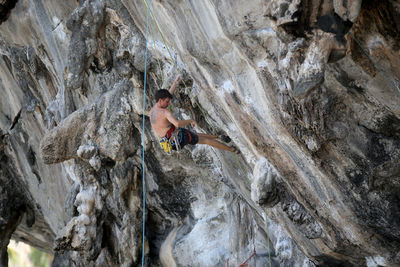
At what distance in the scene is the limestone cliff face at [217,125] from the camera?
413 centimetres

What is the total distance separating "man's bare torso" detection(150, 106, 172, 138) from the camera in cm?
568

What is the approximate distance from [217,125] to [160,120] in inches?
29.3

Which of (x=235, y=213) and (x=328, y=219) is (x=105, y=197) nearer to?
(x=235, y=213)

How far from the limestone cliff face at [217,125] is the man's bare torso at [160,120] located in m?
0.53

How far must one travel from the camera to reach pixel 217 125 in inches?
241

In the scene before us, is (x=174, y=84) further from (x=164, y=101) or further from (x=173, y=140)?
(x=173, y=140)

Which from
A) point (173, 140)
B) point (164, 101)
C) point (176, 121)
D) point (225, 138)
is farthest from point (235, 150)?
point (164, 101)

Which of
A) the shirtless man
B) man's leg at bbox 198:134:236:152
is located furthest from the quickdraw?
man's leg at bbox 198:134:236:152

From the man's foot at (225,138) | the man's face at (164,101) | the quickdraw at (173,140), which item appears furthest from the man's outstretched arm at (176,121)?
the man's foot at (225,138)

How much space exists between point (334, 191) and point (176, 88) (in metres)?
2.34

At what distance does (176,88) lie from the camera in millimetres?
6309

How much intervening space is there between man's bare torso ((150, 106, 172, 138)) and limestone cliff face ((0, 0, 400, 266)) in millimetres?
531

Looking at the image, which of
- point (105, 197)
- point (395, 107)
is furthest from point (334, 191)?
point (105, 197)

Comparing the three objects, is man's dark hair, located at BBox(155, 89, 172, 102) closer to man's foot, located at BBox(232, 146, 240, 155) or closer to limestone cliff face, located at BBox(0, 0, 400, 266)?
limestone cliff face, located at BBox(0, 0, 400, 266)
